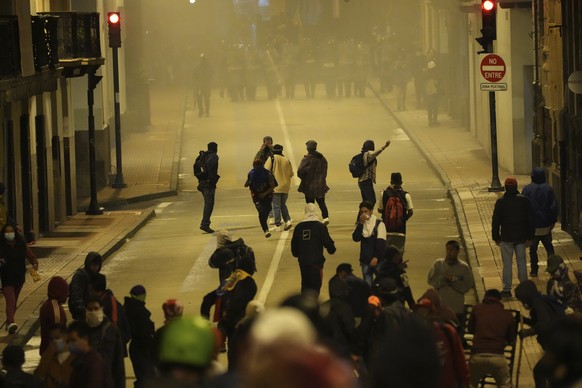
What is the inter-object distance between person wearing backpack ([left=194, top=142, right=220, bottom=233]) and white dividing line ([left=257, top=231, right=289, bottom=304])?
1468 millimetres

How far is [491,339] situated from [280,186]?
47.9 feet

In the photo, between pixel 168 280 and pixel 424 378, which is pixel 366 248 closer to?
pixel 168 280

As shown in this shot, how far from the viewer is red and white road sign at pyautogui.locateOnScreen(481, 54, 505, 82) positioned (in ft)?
100

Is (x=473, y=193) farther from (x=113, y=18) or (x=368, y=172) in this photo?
(x=113, y=18)

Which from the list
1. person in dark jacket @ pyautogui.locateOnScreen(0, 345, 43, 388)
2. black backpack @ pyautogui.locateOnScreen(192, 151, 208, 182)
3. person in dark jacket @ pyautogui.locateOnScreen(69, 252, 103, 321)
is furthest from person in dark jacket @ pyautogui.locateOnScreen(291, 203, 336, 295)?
black backpack @ pyautogui.locateOnScreen(192, 151, 208, 182)

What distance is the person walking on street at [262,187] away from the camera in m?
27.6

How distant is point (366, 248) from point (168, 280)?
446 centimetres

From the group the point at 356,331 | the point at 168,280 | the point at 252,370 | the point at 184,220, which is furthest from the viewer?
the point at 184,220

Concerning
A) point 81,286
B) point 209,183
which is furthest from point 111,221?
point 81,286

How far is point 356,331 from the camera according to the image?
514 inches

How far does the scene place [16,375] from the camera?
37.8ft

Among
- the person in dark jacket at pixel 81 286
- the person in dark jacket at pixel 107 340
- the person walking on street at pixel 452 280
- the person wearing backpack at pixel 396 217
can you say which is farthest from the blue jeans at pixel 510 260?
the person in dark jacket at pixel 107 340

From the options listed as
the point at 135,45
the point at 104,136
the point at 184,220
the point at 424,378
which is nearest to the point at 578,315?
the point at 424,378

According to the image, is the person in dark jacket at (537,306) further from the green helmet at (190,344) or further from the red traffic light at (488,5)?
the red traffic light at (488,5)
